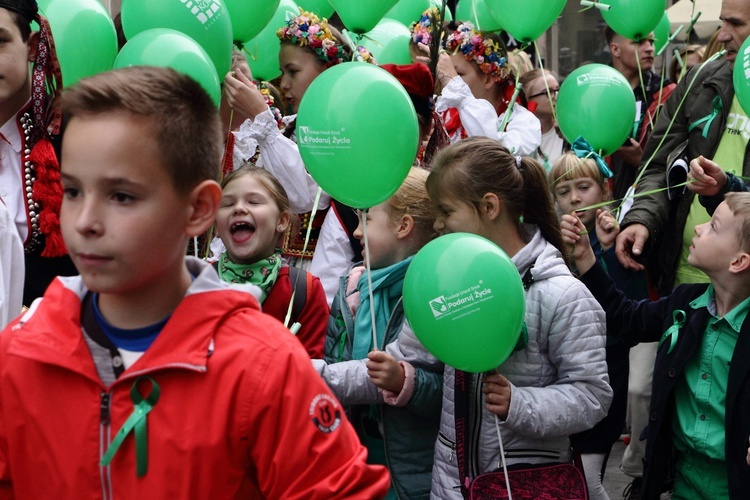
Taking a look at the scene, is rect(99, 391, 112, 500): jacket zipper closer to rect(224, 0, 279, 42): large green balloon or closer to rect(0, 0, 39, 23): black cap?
rect(0, 0, 39, 23): black cap

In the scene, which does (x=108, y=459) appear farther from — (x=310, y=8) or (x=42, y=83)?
(x=310, y=8)

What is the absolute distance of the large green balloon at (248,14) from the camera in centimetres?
431

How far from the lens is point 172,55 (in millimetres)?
3488

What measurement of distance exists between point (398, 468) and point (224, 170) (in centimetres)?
149

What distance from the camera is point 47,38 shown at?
3281 mm

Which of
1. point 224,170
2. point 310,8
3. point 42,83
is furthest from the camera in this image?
point 310,8

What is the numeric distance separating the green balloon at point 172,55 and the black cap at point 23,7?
392mm

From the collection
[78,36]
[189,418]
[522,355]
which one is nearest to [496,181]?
[522,355]

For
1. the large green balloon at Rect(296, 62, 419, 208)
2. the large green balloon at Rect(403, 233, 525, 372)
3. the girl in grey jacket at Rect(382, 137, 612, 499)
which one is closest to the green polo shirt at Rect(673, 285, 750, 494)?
the girl in grey jacket at Rect(382, 137, 612, 499)

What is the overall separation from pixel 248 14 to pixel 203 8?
0.43m

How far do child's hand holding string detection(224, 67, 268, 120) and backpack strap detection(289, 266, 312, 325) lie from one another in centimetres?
83

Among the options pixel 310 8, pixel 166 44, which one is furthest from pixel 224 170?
pixel 310 8

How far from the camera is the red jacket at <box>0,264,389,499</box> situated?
179cm

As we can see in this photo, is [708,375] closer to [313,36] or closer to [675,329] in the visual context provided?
[675,329]
